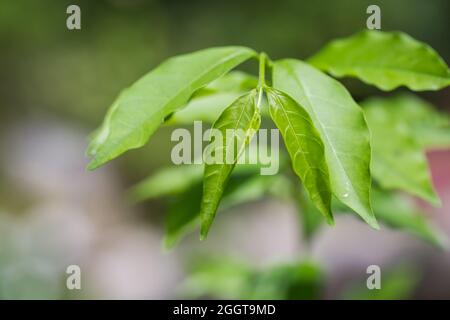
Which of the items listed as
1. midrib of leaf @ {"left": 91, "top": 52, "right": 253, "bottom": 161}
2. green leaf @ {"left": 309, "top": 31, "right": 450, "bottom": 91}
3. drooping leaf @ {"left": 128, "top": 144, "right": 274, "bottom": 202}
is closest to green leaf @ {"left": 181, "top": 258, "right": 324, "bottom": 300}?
drooping leaf @ {"left": 128, "top": 144, "right": 274, "bottom": 202}

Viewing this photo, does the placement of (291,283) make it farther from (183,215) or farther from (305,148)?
→ (305,148)

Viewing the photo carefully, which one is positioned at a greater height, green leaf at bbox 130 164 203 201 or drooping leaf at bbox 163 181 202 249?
green leaf at bbox 130 164 203 201

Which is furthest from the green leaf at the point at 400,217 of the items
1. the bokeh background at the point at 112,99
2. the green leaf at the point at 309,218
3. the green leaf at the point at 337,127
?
the bokeh background at the point at 112,99

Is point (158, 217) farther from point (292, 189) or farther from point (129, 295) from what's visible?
point (292, 189)

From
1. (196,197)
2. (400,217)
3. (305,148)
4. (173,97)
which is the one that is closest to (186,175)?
(196,197)

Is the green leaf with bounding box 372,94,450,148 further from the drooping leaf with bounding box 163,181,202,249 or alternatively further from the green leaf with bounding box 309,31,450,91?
the drooping leaf with bounding box 163,181,202,249

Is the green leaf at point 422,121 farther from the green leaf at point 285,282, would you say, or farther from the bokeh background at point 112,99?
the bokeh background at point 112,99
